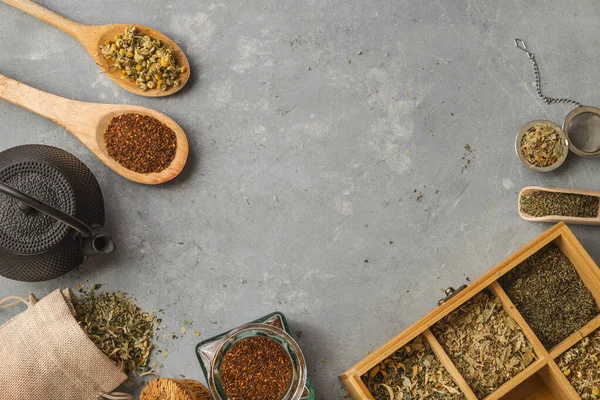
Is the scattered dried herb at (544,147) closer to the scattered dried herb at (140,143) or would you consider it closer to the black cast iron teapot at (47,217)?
the scattered dried herb at (140,143)

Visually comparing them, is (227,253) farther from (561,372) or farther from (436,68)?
(561,372)

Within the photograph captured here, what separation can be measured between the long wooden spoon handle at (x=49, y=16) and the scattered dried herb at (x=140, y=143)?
455mm

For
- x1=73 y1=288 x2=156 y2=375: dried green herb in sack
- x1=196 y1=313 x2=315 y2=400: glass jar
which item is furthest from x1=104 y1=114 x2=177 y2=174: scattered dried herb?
x1=196 y1=313 x2=315 y2=400: glass jar

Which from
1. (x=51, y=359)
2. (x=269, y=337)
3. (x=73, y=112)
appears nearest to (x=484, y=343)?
(x=269, y=337)

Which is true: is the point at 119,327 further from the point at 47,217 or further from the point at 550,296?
the point at 550,296

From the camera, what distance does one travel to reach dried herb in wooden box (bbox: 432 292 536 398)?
96.7 inches

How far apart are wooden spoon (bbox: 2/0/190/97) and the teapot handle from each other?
2.35 ft

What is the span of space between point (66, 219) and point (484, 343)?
170 cm

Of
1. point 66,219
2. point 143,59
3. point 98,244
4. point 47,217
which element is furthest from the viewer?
point 143,59

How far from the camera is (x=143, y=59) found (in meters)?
2.78

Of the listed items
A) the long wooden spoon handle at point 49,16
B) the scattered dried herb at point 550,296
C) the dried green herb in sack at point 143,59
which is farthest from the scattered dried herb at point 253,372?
the long wooden spoon handle at point 49,16

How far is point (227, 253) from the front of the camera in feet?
9.25

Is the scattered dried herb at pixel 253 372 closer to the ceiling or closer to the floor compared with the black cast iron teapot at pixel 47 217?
closer to the floor

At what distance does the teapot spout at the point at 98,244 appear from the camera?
8.17 ft
